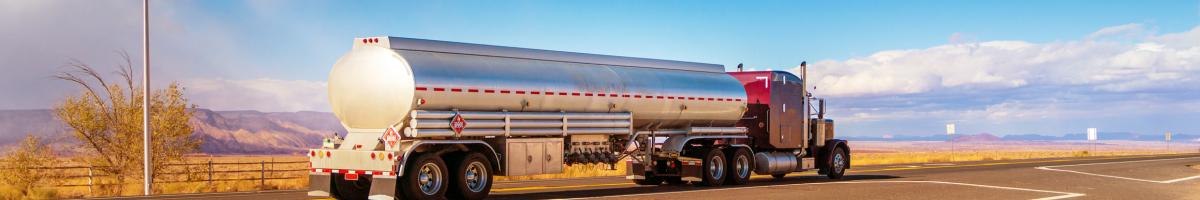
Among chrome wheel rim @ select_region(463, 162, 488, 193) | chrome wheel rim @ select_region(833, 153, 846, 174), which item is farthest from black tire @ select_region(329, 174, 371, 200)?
chrome wheel rim @ select_region(833, 153, 846, 174)

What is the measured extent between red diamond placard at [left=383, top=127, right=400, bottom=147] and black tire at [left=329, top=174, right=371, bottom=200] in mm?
1220

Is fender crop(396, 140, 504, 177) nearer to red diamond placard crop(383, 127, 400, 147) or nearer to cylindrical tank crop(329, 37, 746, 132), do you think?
red diamond placard crop(383, 127, 400, 147)

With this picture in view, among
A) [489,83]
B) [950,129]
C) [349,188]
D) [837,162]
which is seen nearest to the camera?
[489,83]

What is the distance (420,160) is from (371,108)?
1.16m

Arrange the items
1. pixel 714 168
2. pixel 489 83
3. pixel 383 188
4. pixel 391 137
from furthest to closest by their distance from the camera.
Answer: pixel 714 168, pixel 489 83, pixel 391 137, pixel 383 188

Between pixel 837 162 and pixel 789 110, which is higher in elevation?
pixel 789 110

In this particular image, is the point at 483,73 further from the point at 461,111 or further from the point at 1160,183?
the point at 1160,183

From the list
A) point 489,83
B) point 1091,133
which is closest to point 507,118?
point 489,83

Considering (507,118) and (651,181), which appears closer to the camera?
(507,118)

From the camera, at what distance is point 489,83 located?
658 inches

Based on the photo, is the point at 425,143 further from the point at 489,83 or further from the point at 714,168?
the point at 714,168

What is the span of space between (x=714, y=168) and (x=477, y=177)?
685 cm

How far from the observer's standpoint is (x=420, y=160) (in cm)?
1578

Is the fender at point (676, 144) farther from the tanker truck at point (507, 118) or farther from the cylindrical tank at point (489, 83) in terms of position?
the cylindrical tank at point (489, 83)
